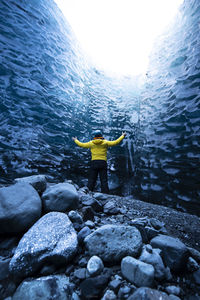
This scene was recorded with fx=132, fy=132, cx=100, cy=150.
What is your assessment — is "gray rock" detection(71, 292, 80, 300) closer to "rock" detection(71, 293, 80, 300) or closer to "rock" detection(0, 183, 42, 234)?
"rock" detection(71, 293, 80, 300)

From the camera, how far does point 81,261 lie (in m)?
0.90

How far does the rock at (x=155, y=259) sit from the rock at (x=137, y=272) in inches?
3.1

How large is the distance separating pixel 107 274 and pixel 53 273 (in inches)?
13.8

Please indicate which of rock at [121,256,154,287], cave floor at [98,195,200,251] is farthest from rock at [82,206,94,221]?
rock at [121,256,154,287]

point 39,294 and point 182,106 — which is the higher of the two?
point 182,106

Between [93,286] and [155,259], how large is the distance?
1.37 ft

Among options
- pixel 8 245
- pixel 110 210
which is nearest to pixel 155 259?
pixel 110 210

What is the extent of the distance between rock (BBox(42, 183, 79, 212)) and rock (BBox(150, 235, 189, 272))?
2.88ft

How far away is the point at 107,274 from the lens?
0.78 m

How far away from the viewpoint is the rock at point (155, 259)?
2.57ft

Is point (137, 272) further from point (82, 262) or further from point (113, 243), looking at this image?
point (82, 262)

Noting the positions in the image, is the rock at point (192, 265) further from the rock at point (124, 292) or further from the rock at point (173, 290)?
the rock at point (124, 292)

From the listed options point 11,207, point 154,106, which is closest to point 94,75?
point 154,106

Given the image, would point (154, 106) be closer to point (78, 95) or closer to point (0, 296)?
point (78, 95)
